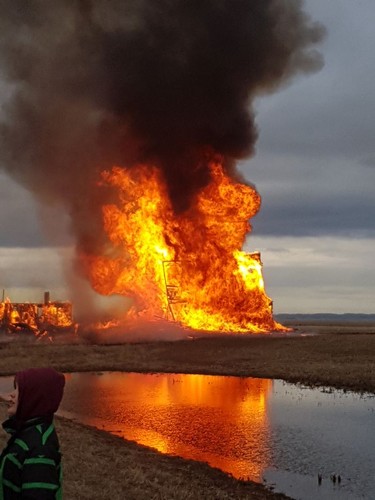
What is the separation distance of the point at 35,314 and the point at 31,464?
262 feet

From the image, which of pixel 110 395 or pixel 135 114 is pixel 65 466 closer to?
pixel 110 395

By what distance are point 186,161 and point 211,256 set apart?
34.8 feet

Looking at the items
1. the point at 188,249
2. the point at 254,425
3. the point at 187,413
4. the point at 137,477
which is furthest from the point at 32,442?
the point at 188,249

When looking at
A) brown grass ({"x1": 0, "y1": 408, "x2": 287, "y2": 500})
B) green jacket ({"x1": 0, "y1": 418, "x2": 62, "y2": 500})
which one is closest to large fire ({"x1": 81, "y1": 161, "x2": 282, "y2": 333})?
brown grass ({"x1": 0, "y1": 408, "x2": 287, "y2": 500})

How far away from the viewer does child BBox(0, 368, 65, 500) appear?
189 inches

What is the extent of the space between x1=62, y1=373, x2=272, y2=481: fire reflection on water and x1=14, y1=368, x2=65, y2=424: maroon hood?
9491 millimetres

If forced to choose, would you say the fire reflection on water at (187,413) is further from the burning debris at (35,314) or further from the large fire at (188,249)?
the burning debris at (35,314)

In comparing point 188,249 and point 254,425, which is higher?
point 188,249

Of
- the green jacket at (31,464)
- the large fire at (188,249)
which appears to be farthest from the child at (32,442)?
the large fire at (188,249)

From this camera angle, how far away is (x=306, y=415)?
2152cm

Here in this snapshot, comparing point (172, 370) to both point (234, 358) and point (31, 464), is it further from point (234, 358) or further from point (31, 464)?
point (31, 464)

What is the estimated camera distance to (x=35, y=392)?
4.90 m

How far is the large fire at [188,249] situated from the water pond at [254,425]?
30.9m

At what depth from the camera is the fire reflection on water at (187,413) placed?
52.2 feet
